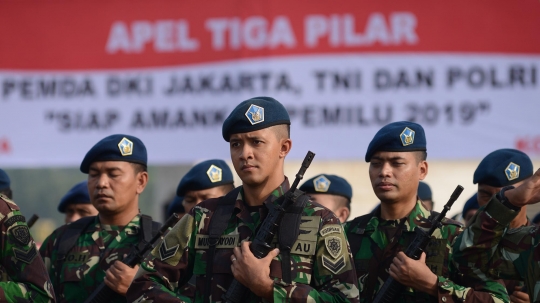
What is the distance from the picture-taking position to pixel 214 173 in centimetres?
672

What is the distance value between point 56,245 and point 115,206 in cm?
45

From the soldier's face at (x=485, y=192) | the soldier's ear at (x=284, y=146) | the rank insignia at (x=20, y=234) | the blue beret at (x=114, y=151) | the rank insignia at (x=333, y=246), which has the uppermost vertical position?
the soldier's ear at (x=284, y=146)

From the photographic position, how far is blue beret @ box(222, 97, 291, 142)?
4266mm

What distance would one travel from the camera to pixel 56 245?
233 inches

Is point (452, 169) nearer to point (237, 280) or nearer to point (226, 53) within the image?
point (226, 53)

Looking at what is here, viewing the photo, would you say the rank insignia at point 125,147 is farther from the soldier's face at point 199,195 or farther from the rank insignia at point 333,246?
the rank insignia at point 333,246

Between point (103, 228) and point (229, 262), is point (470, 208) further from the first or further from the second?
point (229, 262)

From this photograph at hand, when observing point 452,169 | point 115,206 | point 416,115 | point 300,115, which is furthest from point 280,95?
point 115,206

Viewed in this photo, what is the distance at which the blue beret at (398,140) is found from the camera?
5320mm

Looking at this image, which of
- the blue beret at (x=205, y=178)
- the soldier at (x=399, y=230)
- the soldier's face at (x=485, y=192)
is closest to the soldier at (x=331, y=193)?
the blue beret at (x=205, y=178)

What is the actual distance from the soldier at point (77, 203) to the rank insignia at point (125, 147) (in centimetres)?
140

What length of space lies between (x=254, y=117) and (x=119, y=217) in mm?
1992

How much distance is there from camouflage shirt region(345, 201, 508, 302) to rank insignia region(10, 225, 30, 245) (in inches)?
70.4

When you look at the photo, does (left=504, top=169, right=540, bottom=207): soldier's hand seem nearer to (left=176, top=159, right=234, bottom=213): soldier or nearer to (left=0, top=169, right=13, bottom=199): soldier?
(left=176, top=159, right=234, bottom=213): soldier
